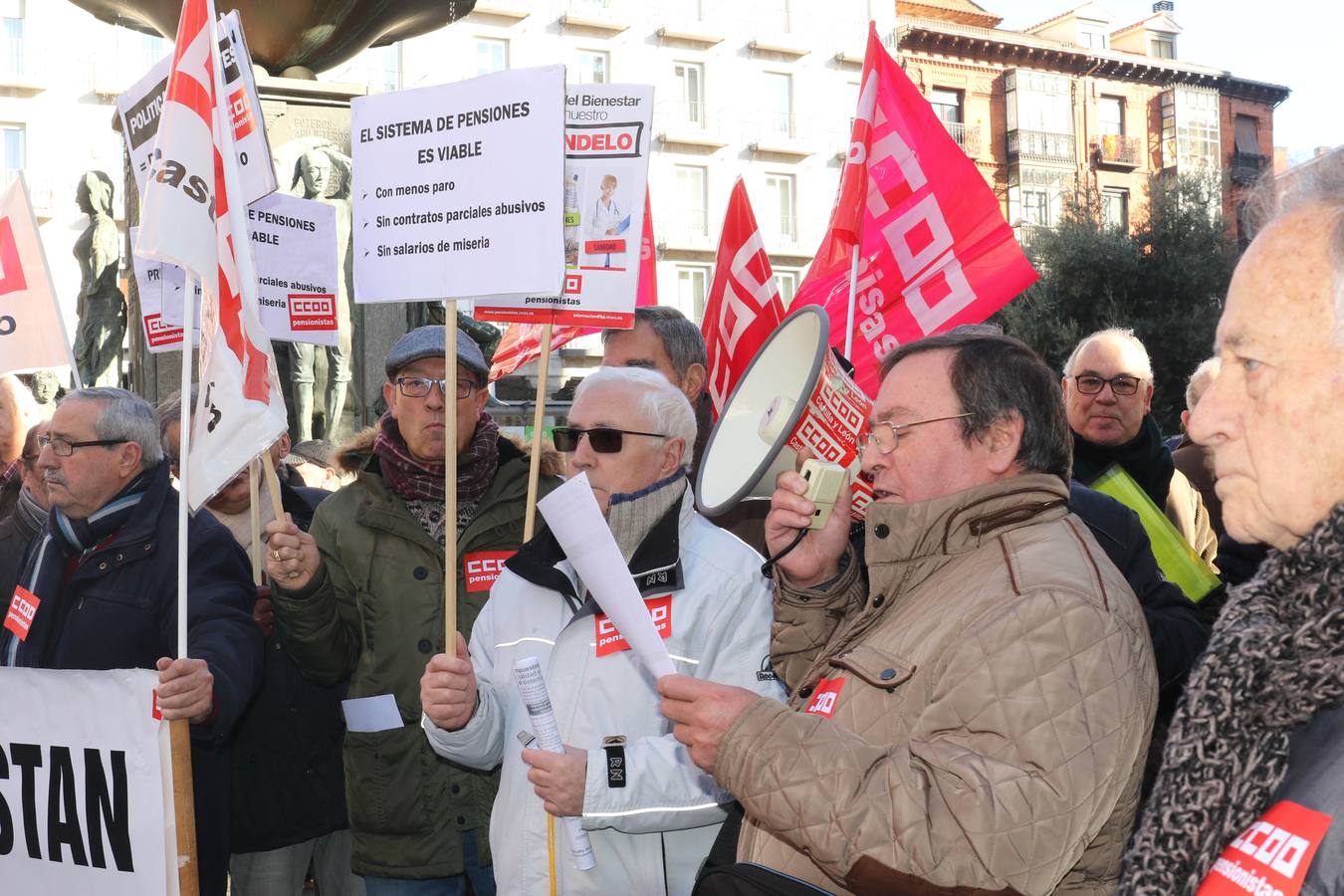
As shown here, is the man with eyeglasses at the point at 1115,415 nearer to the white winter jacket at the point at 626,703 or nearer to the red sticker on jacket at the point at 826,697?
the white winter jacket at the point at 626,703

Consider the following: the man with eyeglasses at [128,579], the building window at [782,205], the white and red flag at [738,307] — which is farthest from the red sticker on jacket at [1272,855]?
the building window at [782,205]

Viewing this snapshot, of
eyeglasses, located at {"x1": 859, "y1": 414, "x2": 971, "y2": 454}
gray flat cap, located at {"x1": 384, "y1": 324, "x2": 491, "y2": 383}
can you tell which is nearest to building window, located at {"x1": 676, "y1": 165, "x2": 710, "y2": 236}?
gray flat cap, located at {"x1": 384, "y1": 324, "x2": 491, "y2": 383}

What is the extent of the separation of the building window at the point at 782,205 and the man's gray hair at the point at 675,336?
103ft

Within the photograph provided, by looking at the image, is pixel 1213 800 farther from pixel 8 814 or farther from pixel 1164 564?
pixel 8 814

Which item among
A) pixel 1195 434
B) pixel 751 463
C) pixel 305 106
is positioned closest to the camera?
pixel 1195 434

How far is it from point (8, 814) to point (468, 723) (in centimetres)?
168

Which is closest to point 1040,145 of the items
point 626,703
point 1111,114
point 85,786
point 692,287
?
point 1111,114

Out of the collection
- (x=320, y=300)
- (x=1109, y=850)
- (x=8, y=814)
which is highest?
(x=320, y=300)

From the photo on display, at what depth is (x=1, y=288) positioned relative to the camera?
5.02 metres

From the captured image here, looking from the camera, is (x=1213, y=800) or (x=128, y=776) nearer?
(x=1213, y=800)

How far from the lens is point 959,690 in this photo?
6.70 ft

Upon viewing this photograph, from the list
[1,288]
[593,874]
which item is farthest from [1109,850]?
[1,288]

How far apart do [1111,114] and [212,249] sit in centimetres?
4257

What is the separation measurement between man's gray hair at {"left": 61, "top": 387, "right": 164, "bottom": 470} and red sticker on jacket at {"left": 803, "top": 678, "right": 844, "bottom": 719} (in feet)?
8.16
